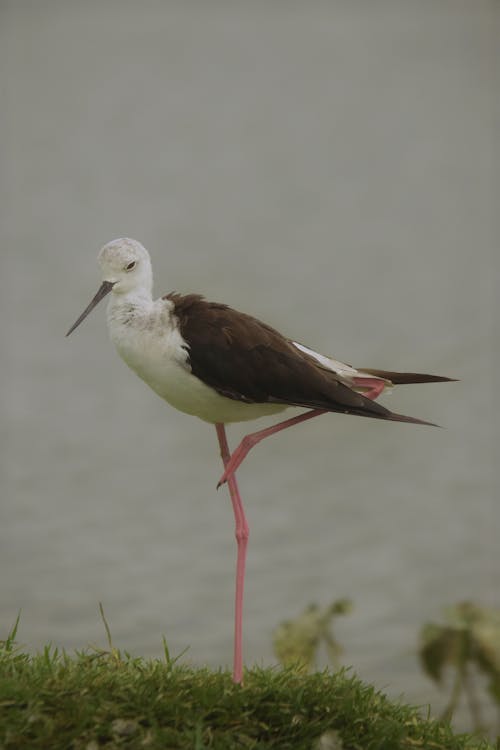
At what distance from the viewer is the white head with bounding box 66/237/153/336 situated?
197 inches

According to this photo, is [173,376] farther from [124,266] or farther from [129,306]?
[124,266]

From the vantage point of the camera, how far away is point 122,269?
16.5ft

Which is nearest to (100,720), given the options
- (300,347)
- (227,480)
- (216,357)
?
(227,480)

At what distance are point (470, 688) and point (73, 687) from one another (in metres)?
3.73

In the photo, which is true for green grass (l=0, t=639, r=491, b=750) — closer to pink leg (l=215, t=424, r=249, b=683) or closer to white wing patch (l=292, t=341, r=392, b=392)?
pink leg (l=215, t=424, r=249, b=683)

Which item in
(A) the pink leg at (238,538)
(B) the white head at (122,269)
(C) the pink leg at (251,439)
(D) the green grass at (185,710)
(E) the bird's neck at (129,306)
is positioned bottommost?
(D) the green grass at (185,710)

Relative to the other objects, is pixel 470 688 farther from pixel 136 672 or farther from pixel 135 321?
pixel 135 321

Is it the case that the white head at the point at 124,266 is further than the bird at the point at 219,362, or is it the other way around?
the white head at the point at 124,266

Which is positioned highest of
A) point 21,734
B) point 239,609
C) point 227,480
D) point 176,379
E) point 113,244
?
point 113,244

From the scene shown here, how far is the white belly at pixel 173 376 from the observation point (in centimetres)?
485

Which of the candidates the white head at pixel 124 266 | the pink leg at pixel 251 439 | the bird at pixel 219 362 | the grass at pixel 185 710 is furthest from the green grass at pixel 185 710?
the white head at pixel 124 266

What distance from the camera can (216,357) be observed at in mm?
4816

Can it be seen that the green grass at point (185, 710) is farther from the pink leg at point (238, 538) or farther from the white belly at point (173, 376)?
the white belly at point (173, 376)

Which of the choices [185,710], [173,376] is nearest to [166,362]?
[173,376]
